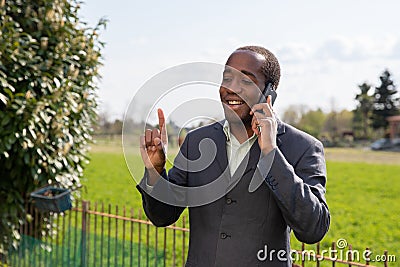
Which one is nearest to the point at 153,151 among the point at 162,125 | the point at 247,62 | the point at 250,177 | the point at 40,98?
the point at 162,125

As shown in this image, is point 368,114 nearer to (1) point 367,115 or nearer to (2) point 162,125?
(1) point 367,115

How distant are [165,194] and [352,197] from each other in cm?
1322

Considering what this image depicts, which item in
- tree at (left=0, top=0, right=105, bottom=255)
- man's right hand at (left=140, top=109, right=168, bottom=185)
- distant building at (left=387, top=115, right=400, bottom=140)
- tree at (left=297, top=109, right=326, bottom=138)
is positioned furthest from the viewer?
tree at (left=297, top=109, right=326, bottom=138)

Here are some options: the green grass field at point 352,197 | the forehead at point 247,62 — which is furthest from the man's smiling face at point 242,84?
the green grass field at point 352,197

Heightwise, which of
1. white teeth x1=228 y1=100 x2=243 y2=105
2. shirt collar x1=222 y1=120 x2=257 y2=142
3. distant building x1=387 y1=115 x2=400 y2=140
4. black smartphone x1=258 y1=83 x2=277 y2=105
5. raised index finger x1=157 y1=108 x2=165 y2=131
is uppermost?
black smartphone x1=258 y1=83 x2=277 y2=105

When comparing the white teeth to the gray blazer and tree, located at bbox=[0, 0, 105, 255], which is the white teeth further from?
tree, located at bbox=[0, 0, 105, 255]

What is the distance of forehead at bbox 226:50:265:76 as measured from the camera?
5.86ft

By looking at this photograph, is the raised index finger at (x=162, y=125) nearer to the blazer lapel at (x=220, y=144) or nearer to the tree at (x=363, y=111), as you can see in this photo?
the blazer lapel at (x=220, y=144)

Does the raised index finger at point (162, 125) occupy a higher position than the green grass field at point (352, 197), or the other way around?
the raised index finger at point (162, 125)

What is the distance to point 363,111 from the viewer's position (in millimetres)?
53469

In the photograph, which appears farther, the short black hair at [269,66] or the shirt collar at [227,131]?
the shirt collar at [227,131]

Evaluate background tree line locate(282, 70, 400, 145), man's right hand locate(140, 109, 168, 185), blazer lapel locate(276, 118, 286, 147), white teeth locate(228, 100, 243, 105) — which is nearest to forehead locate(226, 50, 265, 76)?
white teeth locate(228, 100, 243, 105)

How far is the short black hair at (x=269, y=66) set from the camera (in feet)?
6.02

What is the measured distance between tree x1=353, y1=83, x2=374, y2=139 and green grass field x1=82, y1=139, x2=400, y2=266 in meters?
30.2
